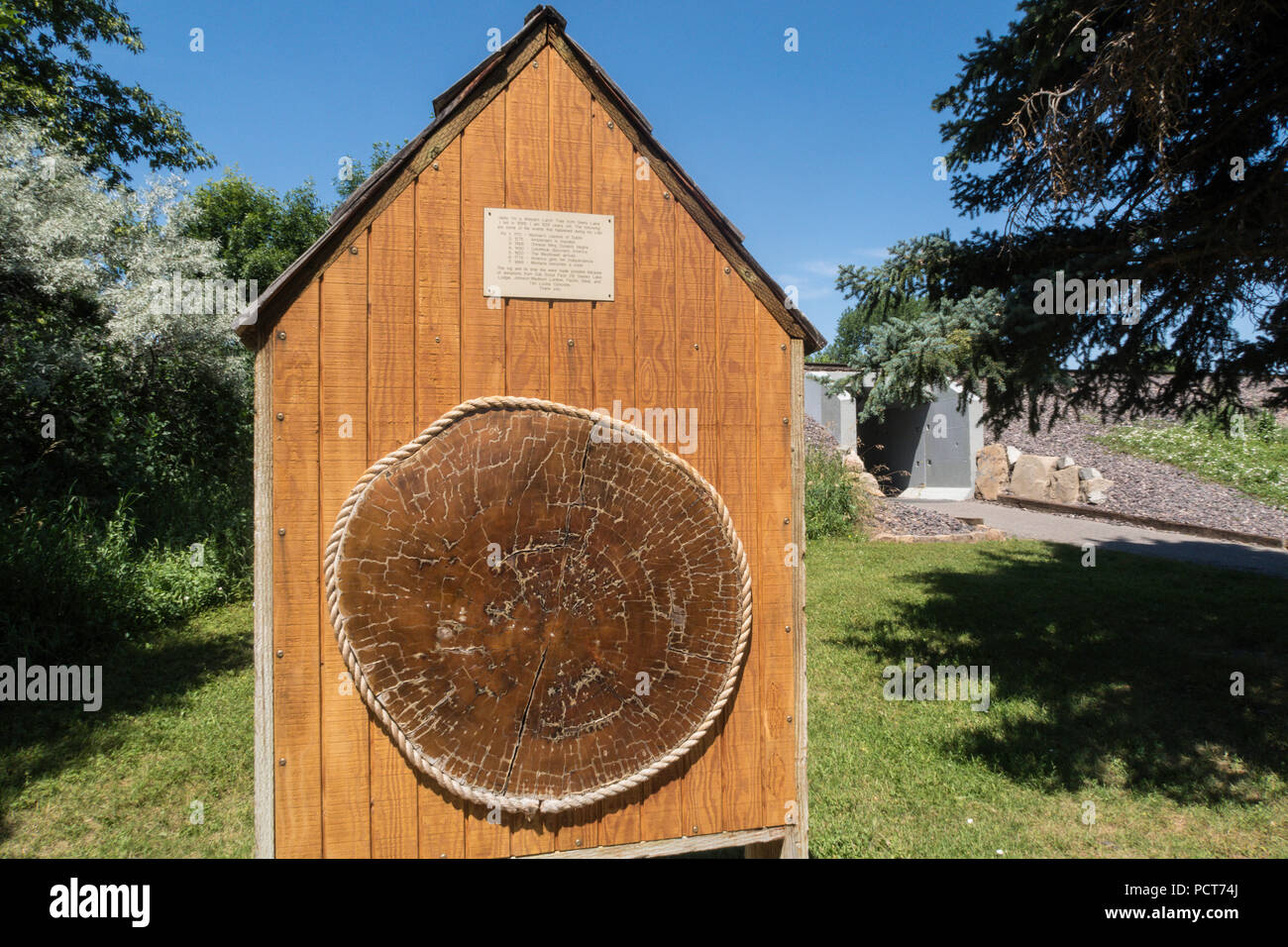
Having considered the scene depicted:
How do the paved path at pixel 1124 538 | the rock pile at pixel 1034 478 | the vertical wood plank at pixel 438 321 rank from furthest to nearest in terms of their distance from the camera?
the rock pile at pixel 1034 478 < the paved path at pixel 1124 538 < the vertical wood plank at pixel 438 321

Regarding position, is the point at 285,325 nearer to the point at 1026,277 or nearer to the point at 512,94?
the point at 512,94

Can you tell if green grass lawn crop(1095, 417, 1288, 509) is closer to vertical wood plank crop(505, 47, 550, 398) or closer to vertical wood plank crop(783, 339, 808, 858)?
vertical wood plank crop(783, 339, 808, 858)

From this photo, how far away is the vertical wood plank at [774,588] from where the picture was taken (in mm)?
2627

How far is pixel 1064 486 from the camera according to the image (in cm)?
1730

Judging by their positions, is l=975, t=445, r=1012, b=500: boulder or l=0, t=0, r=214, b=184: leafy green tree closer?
l=0, t=0, r=214, b=184: leafy green tree

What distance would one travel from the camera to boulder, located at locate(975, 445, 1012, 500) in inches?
731

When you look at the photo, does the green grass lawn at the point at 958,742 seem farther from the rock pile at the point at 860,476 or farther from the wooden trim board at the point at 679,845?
the rock pile at the point at 860,476

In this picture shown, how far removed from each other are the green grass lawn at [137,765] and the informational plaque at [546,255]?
3.40m

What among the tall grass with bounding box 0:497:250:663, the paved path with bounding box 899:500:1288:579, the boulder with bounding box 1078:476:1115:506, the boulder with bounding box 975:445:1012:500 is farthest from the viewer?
the boulder with bounding box 975:445:1012:500

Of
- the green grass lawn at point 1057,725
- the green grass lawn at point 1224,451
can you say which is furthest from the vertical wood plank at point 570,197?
the green grass lawn at point 1224,451

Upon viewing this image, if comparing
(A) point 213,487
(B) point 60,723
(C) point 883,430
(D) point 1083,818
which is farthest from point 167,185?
(C) point 883,430

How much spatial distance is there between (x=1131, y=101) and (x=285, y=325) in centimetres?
519

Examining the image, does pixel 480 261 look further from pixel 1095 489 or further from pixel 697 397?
pixel 1095 489

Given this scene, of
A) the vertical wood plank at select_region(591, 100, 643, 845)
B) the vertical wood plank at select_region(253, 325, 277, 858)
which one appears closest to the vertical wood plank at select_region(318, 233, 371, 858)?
the vertical wood plank at select_region(253, 325, 277, 858)
